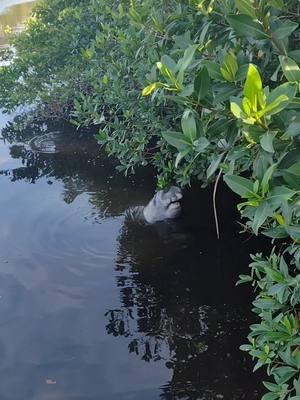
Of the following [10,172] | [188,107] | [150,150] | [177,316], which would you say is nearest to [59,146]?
[10,172]

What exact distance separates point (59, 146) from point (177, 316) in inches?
190

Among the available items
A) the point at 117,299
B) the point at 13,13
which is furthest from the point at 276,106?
the point at 13,13

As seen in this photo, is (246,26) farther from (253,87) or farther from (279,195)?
(279,195)

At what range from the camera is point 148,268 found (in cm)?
493

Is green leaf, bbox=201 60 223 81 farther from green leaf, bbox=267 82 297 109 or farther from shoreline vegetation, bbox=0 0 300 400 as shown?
green leaf, bbox=267 82 297 109

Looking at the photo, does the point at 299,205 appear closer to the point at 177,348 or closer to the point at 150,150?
the point at 177,348

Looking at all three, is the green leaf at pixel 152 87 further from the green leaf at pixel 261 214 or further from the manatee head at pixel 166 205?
the manatee head at pixel 166 205

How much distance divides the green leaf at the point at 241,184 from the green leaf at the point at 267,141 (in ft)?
0.74

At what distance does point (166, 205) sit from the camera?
18.7ft

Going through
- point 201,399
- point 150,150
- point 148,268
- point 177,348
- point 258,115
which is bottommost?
point 201,399

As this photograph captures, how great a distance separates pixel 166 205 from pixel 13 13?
17.4 meters

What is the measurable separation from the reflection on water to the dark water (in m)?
10.5

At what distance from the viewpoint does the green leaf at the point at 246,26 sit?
1.72m

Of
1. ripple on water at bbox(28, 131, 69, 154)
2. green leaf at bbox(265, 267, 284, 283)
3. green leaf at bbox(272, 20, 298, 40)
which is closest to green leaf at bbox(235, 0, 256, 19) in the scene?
green leaf at bbox(272, 20, 298, 40)
